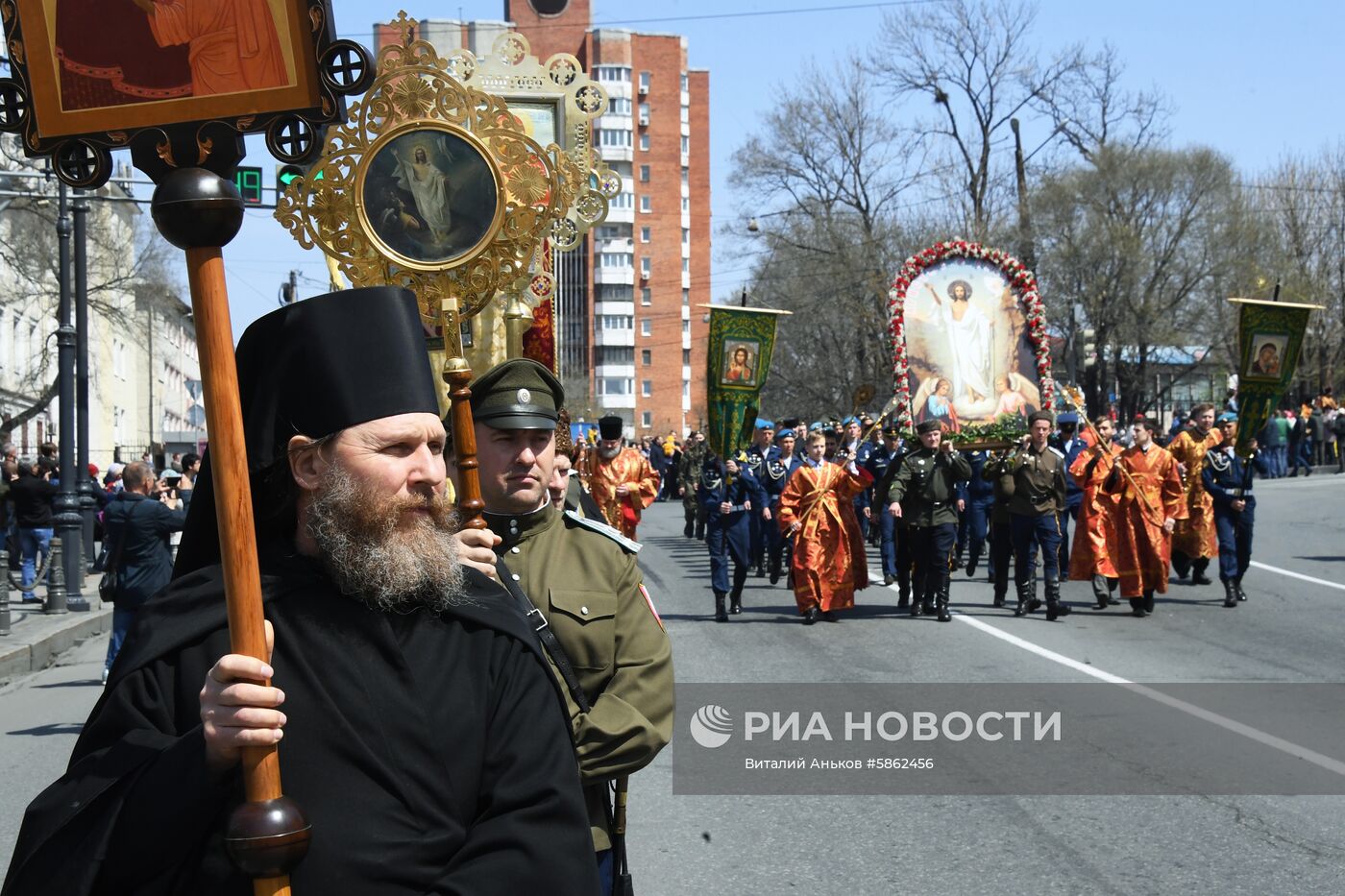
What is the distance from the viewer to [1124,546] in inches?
611

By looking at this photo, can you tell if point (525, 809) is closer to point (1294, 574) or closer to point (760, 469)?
point (1294, 574)

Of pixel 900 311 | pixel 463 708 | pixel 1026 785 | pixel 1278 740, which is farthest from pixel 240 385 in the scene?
pixel 900 311

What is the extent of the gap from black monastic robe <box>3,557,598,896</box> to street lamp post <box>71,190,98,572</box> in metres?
18.8

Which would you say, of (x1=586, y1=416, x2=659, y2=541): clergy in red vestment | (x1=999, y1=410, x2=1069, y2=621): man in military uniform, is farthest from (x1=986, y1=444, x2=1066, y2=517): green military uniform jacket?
(x1=586, y1=416, x2=659, y2=541): clergy in red vestment

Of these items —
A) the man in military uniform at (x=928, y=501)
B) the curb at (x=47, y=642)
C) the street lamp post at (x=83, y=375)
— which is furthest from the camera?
the street lamp post at (x=83, y=375)

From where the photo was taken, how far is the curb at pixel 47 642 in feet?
44.0

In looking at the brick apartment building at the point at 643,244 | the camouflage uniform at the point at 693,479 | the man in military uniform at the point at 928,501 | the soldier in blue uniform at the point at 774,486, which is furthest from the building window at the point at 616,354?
the man in military uniform at the point at 928,501

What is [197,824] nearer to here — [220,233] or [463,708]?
[463,708]

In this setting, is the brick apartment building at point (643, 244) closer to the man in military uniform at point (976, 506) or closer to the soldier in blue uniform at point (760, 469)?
the soldier in blue uniform at point (760, 469)

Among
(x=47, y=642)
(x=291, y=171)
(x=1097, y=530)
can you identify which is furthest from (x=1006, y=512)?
(x=291, y=171)

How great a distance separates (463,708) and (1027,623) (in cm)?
1257

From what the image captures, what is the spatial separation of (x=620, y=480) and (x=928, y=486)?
3366mm

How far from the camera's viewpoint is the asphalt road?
626cm

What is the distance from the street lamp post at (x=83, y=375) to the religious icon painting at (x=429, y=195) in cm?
1709
